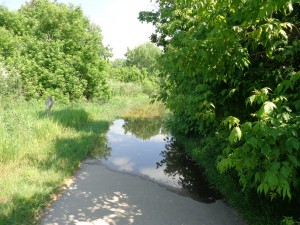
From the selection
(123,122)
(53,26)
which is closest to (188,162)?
(123,122)

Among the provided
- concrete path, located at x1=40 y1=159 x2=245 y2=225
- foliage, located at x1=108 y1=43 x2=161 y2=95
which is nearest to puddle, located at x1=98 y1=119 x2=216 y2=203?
concrete path, located at x1=40 y1=159 x2=245 y2=225

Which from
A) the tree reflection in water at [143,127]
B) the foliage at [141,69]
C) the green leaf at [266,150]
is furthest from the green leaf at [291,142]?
the tree reflection in water at [143,127]

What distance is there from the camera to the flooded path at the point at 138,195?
518cm

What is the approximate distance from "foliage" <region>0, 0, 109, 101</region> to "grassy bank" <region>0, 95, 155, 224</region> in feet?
16.9

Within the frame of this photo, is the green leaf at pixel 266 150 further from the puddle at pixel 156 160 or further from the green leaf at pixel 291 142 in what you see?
the puddle at pixel 156 160

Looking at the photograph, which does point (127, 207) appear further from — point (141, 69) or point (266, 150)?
point (141, 69)

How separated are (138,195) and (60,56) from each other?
13356 mm

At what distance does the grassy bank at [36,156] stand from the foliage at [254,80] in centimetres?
351

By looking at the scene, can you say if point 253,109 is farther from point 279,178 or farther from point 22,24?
point 22,24

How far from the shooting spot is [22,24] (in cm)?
2650

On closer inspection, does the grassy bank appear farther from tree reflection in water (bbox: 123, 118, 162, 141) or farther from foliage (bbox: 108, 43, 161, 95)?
foliage (bbox: 108, 43, 161, 95)

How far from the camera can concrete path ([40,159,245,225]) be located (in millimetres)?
5090

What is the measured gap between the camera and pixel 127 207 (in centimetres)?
564

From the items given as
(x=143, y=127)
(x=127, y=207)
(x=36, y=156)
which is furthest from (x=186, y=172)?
(x=143, y=127)
